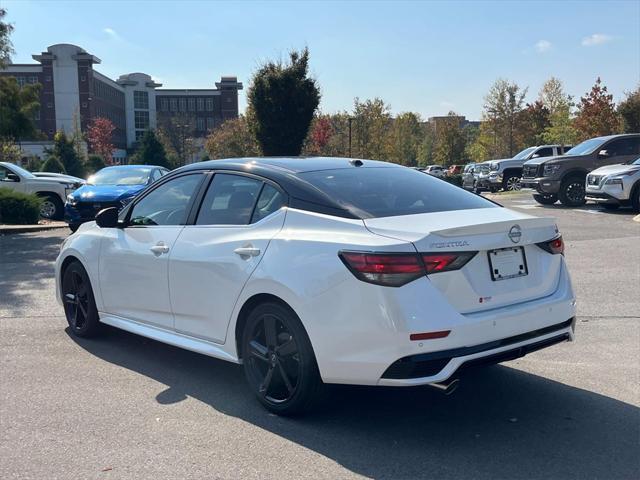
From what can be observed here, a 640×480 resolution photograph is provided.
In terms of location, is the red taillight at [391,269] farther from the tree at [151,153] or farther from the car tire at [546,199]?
the tree at [151,153]

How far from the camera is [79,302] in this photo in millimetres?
6289

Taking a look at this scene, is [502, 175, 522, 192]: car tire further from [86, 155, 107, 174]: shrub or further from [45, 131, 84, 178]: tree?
[86, 155, 107, 174]: shrub

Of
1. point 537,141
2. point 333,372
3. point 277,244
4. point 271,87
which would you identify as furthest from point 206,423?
point 537,141

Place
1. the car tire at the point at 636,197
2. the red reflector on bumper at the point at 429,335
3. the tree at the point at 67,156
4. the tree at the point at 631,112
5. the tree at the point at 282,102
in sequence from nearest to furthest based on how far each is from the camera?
the red reflector on bumper at the point at 429,335 < the car tire at the point at 636,197 < the tree at the point at 282,102 < the tree at the point at 631,112 < the tree at the point at 67,156

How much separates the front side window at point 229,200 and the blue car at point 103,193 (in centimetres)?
972

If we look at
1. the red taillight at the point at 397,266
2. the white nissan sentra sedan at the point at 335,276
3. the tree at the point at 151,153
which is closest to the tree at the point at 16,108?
the white nissan sentra sedan at the point at 335,276

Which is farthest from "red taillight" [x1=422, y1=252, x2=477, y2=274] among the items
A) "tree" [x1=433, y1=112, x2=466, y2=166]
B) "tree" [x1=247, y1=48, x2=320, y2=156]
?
"tree" [x1=433, y1=112, x2=466, y2=166]

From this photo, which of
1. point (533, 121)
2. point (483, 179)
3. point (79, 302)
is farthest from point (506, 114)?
point (79, 302)

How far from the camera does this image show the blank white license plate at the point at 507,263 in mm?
4023

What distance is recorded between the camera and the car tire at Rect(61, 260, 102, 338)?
6129mm

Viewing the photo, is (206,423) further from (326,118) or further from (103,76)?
(103,76)

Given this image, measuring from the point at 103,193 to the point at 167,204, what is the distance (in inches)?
400

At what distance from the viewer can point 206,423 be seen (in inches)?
170

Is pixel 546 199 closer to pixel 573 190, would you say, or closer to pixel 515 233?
pixel 573 190
